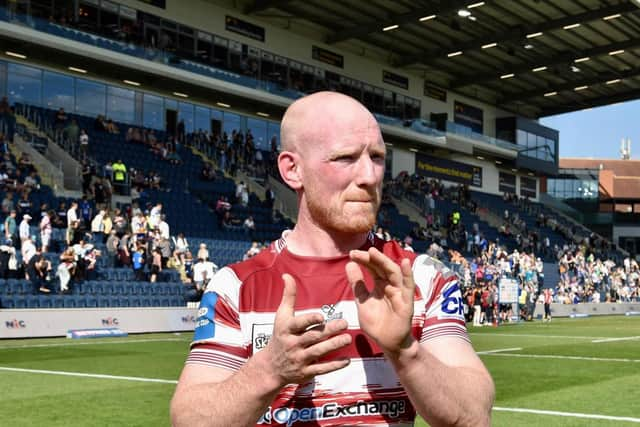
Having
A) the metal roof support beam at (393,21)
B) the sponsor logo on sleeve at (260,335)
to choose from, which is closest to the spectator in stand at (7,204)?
the sponsor logo on sleeve at (260,335)

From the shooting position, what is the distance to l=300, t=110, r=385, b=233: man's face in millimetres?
2830

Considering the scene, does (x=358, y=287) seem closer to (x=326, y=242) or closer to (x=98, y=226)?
(x=326, y=242)

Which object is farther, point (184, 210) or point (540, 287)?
point (540, 287)

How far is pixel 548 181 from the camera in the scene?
84062 millimetres

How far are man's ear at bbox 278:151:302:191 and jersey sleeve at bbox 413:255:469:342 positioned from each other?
0.50 m

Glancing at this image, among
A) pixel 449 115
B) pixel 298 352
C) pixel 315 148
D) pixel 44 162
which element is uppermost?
pixel 449 115

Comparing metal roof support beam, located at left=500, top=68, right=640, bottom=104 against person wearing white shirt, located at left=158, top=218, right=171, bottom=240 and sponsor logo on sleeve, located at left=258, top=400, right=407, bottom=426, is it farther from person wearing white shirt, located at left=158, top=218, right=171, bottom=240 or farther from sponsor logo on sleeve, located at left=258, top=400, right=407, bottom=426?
sponsor logo on sleeve, located at left=258, top=400, right=407, bottom=426

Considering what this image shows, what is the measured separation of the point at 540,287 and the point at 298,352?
1633 inches

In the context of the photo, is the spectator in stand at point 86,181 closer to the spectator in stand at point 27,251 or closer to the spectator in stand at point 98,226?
the spectator in stand at point 98,226

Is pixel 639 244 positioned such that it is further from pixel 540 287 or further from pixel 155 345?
pixel 155 345

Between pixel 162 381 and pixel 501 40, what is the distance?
39726 mm

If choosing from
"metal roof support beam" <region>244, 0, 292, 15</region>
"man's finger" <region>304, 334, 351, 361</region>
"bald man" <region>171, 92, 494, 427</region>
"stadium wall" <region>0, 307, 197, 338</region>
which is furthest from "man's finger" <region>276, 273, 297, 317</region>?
"metal roof support beam" <region>244, 0, 292, 15</region>

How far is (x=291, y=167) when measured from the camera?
2.99 metres

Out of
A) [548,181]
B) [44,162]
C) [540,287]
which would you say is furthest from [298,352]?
[548,181]
